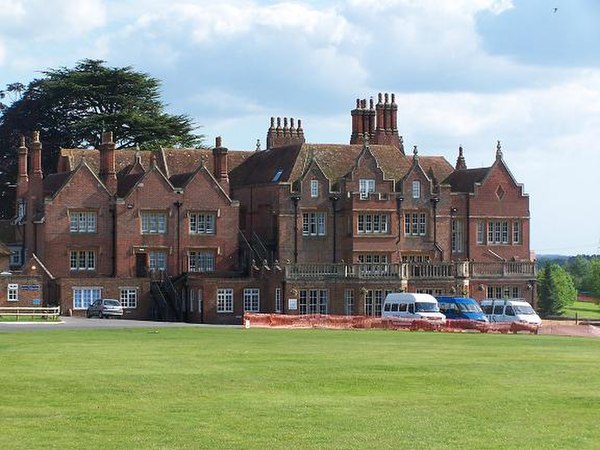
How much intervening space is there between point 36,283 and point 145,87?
1430 inches

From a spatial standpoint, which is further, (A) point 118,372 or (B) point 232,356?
(B) point 232,356

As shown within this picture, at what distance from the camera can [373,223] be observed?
105 m

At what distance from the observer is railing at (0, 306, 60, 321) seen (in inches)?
3568

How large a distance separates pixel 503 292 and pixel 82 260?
29002 mm

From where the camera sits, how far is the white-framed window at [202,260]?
103875 millimetres

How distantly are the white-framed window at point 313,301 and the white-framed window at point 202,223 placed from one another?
972cm

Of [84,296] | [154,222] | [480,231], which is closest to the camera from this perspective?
[84,296]

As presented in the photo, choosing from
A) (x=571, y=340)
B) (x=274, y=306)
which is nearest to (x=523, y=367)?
(x=571, y=340)

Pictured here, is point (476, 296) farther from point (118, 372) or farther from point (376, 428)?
point (376, 428)

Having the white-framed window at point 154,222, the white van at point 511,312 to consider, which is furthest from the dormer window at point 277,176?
the white van at point 511,312

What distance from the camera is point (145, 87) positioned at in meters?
128

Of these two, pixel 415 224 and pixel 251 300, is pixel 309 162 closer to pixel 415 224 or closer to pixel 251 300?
pixel 415 224

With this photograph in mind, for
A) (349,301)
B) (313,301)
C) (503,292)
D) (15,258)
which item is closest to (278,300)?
(313,301)

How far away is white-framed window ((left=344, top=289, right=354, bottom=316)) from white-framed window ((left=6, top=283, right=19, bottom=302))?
823 inches
